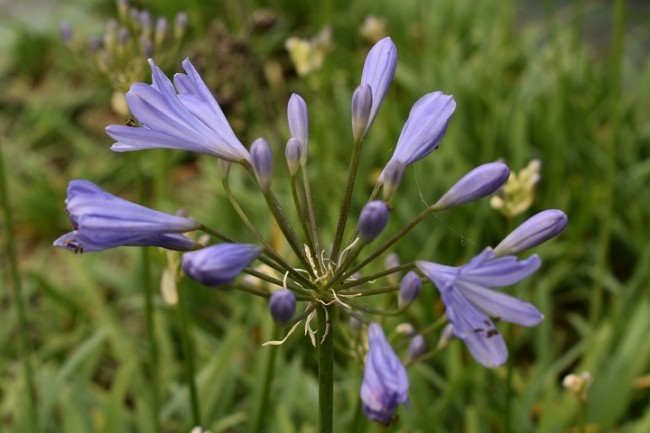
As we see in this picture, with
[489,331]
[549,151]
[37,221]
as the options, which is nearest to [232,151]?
[489,331]

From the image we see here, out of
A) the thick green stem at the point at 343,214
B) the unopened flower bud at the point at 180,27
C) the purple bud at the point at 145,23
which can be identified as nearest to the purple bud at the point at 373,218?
the thick green stem at the point at 343,214

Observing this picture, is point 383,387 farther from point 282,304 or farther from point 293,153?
point 293,153

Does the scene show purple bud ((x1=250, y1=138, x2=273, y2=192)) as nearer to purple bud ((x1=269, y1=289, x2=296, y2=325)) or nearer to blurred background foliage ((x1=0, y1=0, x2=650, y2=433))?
purple bud ((x1=269, y1=289, x2=296, y2=325))

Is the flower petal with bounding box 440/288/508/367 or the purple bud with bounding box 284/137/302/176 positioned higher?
the purple bud with bounding box 284/137/302/176

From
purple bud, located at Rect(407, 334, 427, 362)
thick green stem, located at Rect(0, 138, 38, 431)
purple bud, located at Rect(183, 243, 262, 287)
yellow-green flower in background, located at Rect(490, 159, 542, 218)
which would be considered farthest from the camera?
thick green stem, located at Rect(0, 138, 38, 431)

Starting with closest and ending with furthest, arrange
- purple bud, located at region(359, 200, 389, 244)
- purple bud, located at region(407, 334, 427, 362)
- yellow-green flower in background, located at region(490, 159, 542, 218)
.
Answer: purple bud, located at region(359, 200, 389, 244)
purple bud, located at region(407, 334, 427, 362)
yellow-green flower in background, located at region(490, 159, 542, 218)

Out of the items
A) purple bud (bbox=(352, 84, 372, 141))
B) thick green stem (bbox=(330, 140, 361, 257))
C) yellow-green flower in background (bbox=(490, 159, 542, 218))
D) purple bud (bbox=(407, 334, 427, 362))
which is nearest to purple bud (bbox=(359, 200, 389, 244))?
thick green stem (bbox=(330, 140, 361, 257))

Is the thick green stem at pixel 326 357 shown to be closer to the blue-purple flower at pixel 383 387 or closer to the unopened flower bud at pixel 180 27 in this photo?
the blue-purple flower at pixel 383 387

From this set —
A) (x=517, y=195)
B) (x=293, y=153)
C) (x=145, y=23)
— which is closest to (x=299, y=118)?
(x=293, y=153)
